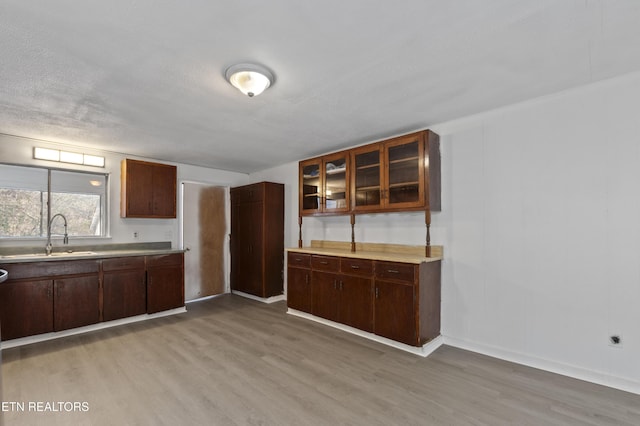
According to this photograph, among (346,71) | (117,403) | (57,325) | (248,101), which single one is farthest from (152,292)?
(346,71)

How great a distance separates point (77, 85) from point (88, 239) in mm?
2507

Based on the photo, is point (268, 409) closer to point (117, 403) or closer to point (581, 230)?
point (117, 403)

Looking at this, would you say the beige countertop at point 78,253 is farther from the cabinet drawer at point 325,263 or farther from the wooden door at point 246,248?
the cabinet drawer at point 325,263

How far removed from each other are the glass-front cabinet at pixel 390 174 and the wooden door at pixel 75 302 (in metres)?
3.25

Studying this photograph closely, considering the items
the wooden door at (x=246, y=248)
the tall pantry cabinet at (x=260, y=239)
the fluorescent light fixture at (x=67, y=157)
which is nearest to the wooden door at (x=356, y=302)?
the tall pantry cabinet at (x=260, y=239)

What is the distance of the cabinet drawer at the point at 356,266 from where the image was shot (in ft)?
11.0

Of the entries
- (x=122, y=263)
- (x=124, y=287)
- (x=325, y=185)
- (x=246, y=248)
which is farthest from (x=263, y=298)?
(x=325, y=185)

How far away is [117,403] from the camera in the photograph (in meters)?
2.18

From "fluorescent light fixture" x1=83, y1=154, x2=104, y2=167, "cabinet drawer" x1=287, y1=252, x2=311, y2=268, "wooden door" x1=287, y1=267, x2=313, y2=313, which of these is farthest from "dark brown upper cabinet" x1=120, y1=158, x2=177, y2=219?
"wooden door" x1=287, y1=267, x2=313, y2=313

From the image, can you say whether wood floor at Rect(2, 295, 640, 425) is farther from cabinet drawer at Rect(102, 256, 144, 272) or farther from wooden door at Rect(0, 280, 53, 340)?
cabinet drawer at Rect(102, 256, 144, 272)

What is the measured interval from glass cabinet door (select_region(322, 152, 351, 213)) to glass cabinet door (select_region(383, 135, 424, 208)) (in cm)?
58

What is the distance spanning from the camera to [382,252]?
3797 mm

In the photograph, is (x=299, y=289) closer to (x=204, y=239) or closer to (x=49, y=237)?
(x=204, y=239)

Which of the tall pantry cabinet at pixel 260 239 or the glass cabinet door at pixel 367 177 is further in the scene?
the tall pantry cabinet at pixel 260 239
